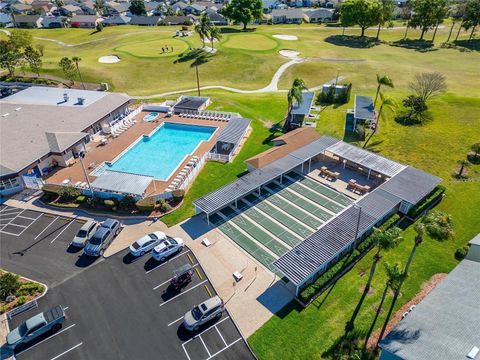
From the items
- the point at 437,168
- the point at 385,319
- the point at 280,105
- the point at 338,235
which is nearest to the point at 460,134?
the point at 437,168

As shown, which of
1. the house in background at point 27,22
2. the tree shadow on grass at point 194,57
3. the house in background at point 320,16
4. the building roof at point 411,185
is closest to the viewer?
the building roof at point 411,185

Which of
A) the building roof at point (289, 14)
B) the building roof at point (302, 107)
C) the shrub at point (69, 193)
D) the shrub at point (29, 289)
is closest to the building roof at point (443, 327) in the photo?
the shrub at point (29, 289)

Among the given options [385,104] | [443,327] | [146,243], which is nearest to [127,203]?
[146,243]

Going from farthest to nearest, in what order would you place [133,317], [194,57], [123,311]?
[194,57], [123,311], [133,317]

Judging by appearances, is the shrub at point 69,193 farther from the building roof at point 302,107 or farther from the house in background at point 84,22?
the house in background at point 84,22

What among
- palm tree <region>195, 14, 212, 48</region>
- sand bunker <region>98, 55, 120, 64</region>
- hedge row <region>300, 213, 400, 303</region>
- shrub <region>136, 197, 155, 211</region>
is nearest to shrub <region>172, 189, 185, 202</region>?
shrub <region>136, 197, 155, 211</region>

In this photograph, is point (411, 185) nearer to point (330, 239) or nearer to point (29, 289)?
point (330, 239)

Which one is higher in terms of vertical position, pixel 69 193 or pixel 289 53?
pixel 289 53
